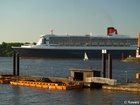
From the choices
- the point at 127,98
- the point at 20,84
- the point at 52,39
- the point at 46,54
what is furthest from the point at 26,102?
the point at 52,39

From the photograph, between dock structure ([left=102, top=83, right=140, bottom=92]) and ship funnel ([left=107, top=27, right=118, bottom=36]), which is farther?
ship funnel ([left=107, top=27, right=118, bottom=36])

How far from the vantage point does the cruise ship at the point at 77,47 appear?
121125 mm

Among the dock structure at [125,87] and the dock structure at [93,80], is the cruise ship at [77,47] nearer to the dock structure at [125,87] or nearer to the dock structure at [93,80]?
the dock structure at [93,80]

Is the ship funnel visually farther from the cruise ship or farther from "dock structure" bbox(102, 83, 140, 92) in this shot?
"dock structure" bbox(102, 83, 140, 92)

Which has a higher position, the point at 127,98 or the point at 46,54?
the point at 46,54

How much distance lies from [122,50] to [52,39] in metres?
25.0

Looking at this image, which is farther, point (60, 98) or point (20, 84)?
point (20, 84)

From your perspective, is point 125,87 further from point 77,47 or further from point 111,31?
point 111,31

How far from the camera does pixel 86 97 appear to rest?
3189 cm

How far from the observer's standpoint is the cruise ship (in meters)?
121

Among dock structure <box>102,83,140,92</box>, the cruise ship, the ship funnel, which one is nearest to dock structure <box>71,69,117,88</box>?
dock structure <box>102,83,140,92</box>

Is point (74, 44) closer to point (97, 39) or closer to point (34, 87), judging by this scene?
point (97, 39)

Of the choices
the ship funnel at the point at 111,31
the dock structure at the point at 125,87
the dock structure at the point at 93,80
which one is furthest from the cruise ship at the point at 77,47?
the dock structure at the point at 125,87

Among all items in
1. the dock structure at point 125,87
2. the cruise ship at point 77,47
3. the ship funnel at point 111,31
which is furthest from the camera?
the ship funnel at point 111,31
